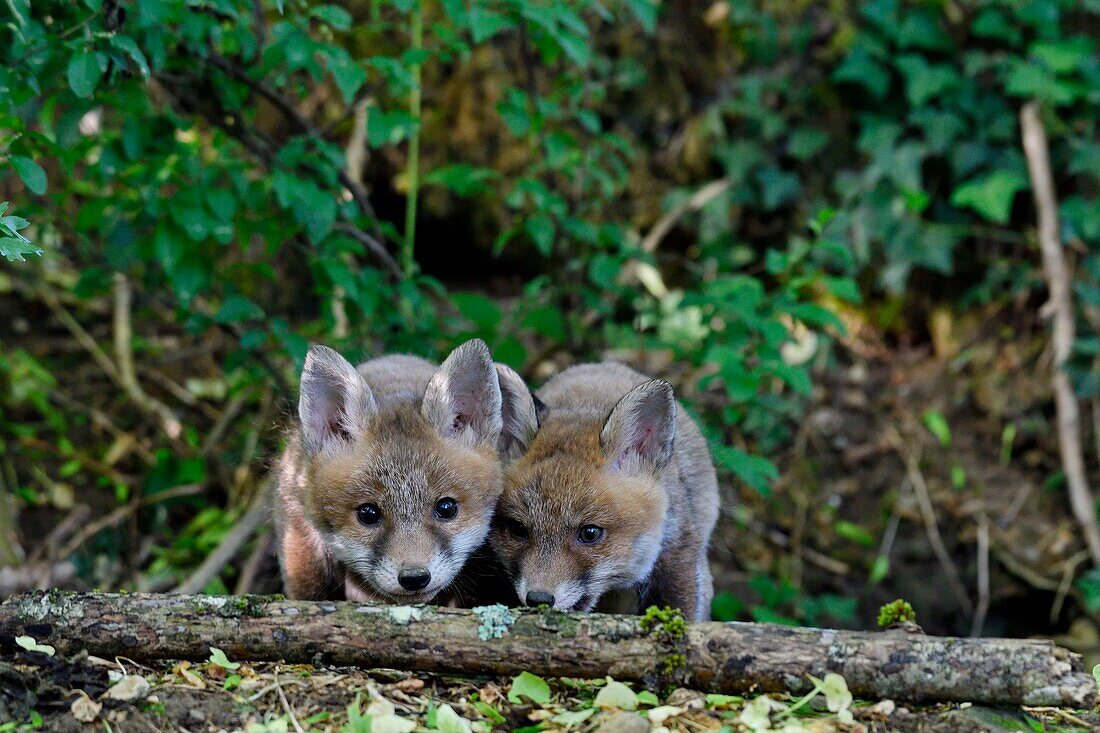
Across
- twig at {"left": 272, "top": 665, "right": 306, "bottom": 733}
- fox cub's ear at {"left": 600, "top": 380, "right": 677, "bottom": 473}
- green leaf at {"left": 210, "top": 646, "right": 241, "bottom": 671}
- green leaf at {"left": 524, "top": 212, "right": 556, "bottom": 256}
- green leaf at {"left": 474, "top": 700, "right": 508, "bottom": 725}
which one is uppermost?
green leaf at {"left": 524, "top": 212, "right": 556, "bottom": 256}

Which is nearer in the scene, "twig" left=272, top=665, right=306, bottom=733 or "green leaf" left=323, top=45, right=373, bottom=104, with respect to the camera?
"twig" left=272, top=665, right=306, bottom=733

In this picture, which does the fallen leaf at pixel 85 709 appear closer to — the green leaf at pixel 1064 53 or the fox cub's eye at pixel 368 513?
the fox cub's eye at pixel 368 513

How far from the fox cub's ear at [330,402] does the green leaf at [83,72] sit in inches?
59.1

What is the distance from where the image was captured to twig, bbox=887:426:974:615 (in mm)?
8719

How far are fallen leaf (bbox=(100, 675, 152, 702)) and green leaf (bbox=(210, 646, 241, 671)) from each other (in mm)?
256

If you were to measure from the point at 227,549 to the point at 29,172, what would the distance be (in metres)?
3.56

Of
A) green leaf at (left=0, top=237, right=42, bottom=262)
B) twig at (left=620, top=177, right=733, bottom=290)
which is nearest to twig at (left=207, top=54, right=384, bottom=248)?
green leaf at (left=0, top=237, right=42, bottom=262)

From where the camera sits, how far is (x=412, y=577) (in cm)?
423

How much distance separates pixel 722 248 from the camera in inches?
375

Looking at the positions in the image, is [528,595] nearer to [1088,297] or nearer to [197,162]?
[197,162]

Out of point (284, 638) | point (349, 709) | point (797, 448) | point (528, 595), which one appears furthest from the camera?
point (797, 448)

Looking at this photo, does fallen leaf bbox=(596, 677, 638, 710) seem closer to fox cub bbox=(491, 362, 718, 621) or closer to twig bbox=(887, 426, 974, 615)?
fox cub bbox=(491, 362, 718, 621)

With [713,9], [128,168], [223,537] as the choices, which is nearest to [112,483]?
[223,537]

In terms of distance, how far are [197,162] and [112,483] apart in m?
3.71
